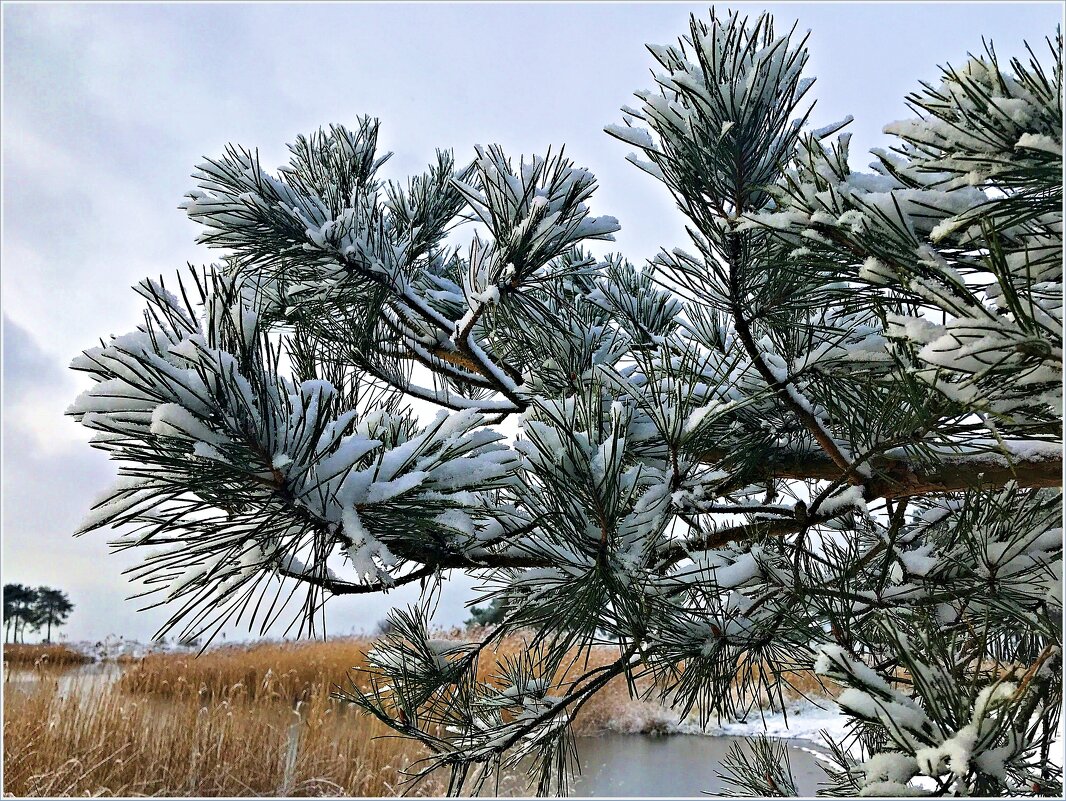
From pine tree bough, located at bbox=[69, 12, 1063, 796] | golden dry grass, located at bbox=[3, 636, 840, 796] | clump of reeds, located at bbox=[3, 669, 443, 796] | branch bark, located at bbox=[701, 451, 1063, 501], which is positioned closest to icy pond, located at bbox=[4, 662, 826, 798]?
golden dry grass, located at bbox=[3, 636, 840, 796]

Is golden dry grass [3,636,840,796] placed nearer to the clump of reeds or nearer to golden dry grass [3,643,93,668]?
the clump of reeds

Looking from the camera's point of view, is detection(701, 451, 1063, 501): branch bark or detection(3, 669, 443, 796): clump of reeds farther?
detection(3, 669, 443, 796): clump of reeds

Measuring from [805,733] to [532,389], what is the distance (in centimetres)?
365

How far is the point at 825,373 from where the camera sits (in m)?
0.64

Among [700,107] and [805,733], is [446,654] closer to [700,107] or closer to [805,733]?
[700,107]

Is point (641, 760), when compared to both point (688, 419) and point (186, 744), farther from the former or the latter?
point (688, 419)

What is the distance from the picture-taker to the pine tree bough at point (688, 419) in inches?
13.4

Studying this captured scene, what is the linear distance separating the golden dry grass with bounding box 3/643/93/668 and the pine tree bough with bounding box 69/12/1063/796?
3789 millimetres

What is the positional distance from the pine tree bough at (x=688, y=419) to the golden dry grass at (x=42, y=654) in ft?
12.4

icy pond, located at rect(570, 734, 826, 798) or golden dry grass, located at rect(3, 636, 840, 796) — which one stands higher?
golden dry grass, located at rect(3, 636, 840, 796)

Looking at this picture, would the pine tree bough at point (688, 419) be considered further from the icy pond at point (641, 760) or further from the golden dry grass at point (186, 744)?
the icy pond at point (641, 760)

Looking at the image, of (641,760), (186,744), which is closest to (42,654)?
(186,744)

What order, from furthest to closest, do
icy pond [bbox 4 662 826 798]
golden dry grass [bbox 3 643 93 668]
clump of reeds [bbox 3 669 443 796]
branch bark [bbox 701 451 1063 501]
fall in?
golden dry grass [bbox 3 643 93 668] → icy pond [bbox 4 662 826 798] → clump of reeds [bbox 3 669 443 796] → branch bark [bbox 701 451 1063 501]

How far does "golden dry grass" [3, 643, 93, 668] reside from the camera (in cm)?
346
